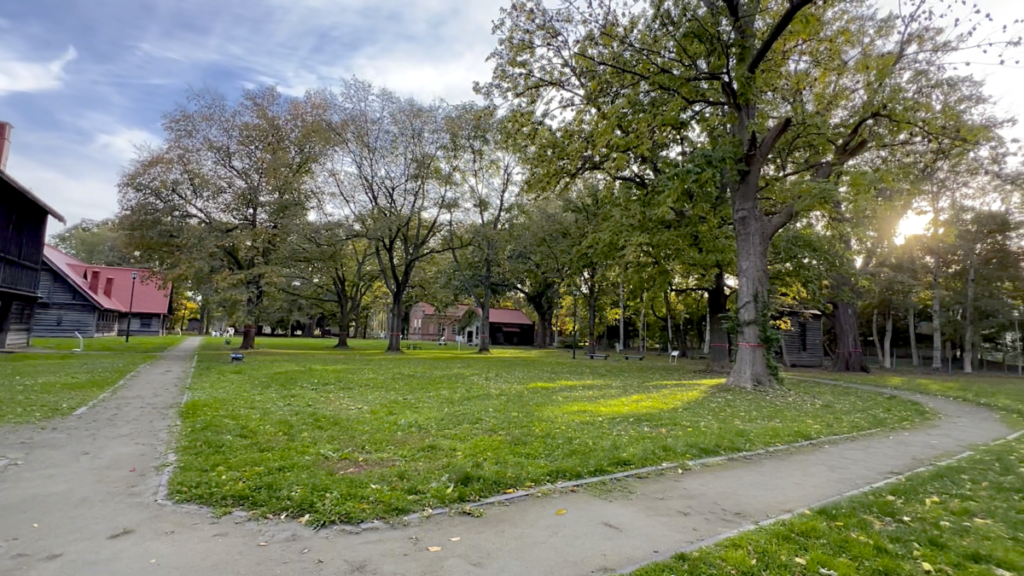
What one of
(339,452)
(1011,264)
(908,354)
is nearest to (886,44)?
(339,452)

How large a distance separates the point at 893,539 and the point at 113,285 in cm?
5859

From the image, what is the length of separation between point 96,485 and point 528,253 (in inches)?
1438

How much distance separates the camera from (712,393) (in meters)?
12.9

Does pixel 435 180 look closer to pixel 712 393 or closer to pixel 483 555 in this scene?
pixel 712 393

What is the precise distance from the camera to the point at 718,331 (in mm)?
22859

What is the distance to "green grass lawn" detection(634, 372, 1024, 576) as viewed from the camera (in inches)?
134

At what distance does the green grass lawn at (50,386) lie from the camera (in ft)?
27.7

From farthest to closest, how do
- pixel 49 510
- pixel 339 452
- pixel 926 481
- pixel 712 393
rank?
1. pixel 712 393
2. pixel 339 452
3. pixel 926 481
4. pixel 49 510

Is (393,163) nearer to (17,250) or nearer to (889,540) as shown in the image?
(17,250)

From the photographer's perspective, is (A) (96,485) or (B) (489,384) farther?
(B) (489,384)

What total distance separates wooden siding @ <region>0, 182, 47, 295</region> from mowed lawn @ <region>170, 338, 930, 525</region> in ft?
49.2

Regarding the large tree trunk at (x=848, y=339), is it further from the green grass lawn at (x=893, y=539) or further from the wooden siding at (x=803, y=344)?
the green grass lawn at (x=893, y=539)

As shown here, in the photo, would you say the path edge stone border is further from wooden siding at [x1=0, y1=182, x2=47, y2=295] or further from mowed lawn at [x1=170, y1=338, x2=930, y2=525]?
wooden siding at [x1=0, y1=182, x2=47, y2=295]

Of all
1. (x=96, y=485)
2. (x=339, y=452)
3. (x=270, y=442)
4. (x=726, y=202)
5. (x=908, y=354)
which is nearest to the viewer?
(x=96, y=485)
